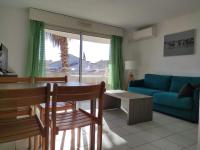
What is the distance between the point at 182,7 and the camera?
3490 millimetres

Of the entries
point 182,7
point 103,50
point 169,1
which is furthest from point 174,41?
point 103,50

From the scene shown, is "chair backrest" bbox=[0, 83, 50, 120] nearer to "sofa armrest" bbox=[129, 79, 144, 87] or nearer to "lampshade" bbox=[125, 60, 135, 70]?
"sofa armrest" bbox=[129, 79, 144, 87]

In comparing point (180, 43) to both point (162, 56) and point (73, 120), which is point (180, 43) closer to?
point (162, 56)

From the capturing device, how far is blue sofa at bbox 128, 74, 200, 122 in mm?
2867

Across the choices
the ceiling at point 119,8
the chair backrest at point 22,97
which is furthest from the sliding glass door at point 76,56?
the chair backrest at point 22,97

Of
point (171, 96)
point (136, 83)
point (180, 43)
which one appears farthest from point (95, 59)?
point (171, 96)

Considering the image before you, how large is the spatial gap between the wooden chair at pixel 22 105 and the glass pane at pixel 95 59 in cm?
384

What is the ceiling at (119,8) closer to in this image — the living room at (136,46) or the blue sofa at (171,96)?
the living room at (136,46)


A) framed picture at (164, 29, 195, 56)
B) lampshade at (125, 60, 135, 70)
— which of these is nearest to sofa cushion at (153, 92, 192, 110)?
framed picture at (164, 29, 195, 56)

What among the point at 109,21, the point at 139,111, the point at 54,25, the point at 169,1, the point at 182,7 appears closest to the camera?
the point at 139,111

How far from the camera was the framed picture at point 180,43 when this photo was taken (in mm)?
3784

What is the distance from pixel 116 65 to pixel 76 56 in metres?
1.40

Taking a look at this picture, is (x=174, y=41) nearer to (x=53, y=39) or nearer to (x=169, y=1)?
(x=169, y=1)

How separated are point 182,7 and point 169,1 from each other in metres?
0.50
